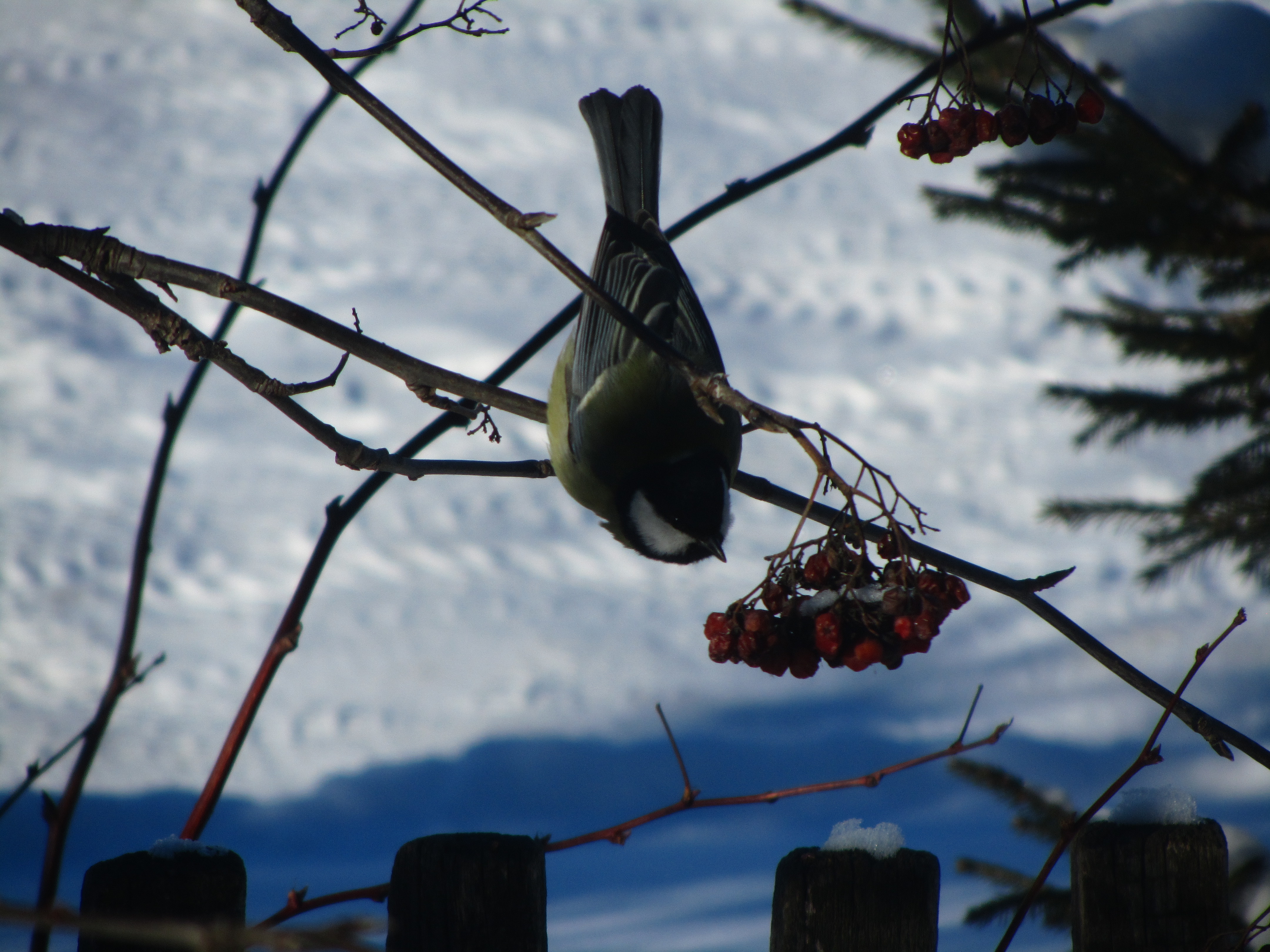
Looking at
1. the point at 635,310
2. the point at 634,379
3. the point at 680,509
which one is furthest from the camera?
the point at 635,310

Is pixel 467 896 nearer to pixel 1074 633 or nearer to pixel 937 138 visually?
pixel 1074 633

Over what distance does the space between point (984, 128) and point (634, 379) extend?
85 centimetres

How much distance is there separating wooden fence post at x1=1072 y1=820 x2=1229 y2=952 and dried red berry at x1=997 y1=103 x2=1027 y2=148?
2.50ft

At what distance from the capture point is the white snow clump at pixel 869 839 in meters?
1.03

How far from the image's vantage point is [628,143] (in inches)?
76.9

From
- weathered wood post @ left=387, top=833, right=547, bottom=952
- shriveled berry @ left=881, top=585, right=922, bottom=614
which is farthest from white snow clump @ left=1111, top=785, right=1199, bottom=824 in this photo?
weathered wood post @ left=387, top=833, right=547, bottom=952

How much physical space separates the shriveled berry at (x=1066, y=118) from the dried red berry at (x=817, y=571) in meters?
0.59

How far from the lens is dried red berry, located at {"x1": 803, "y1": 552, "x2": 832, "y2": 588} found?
1090 mm

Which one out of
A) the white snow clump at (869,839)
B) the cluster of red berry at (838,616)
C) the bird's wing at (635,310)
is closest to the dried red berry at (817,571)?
the cluster of red berry at (838,616)

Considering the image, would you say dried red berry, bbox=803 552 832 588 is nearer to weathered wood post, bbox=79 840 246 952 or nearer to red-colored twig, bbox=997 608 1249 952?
red-colored twig, bbox=997 608 1249 952

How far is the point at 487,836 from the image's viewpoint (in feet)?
3.34

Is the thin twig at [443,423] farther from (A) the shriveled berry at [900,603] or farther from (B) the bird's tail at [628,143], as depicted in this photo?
(B) the bird's tail at [628,143]

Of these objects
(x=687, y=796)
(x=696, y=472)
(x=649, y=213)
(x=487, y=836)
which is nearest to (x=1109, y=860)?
(x=687, y=796)

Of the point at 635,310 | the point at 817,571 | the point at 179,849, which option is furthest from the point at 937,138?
the point at 179,849
